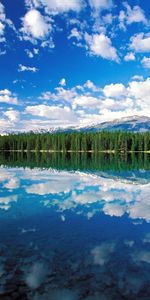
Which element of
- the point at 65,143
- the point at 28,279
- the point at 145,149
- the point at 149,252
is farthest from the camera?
the point at 65,143

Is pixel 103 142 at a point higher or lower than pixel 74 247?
higher

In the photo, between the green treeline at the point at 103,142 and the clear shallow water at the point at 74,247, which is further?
the green treeline at the point at 103,142

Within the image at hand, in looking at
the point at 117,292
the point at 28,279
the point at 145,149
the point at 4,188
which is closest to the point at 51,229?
the point at 28,279

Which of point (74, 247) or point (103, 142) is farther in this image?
point (103, 142)

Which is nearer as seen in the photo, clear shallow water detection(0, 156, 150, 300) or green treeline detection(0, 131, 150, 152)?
clear shallow water detection(0, 156, 150, 300)

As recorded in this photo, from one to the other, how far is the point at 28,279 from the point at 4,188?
26.5 meters

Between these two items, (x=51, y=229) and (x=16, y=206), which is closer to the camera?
(x=51, y=229)

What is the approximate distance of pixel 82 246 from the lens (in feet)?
56.0

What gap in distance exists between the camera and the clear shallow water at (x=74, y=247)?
12000mm

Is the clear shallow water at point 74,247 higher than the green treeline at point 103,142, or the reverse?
the green treeline at point 103,142

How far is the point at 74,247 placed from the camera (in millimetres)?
16797

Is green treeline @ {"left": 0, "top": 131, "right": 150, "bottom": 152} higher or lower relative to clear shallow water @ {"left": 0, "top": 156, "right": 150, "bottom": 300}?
higher

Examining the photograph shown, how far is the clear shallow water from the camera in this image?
39.4 feet

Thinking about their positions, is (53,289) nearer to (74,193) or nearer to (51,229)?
(51,229)
